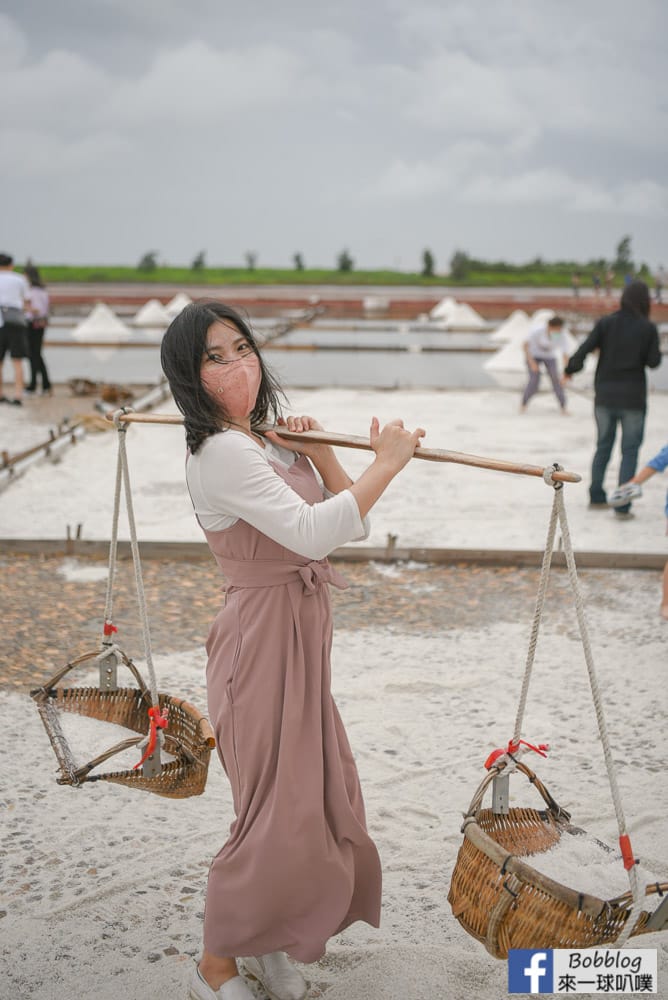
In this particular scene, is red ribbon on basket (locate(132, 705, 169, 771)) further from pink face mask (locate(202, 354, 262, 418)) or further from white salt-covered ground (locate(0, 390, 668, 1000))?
pink face mask (locate(202, 354, 262, 418))

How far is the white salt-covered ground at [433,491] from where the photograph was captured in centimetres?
694

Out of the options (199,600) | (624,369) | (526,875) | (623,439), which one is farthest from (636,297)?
(526,875)

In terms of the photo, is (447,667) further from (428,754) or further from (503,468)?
(503,468)

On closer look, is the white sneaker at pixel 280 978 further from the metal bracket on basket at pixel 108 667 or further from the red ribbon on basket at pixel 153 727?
the metal bracket on basket at pixel 108 667

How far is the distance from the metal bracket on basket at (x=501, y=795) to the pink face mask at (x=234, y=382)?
47.7 inches

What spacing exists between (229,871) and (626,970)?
1.02 meters

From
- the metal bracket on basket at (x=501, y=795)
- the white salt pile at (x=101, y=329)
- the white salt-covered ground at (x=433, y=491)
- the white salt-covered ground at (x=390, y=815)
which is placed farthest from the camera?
the white salt pile at (x=101, y=329)

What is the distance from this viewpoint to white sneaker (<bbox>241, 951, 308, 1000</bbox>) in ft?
8.54

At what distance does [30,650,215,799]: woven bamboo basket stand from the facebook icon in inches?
37.9

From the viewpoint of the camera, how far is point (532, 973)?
2.60 meters

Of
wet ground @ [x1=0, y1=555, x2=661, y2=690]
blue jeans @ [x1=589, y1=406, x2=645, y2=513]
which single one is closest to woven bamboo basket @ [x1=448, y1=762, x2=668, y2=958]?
wet ground @ [x1=0, y1=555, x2=661, y2=690]

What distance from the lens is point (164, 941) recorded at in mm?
2857

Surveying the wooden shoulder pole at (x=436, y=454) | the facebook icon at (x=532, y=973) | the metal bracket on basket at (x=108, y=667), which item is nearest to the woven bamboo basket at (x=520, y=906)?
the facebook icon at (x=532, y=973)

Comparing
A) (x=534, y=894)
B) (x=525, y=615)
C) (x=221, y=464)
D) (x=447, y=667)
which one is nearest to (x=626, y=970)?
(x=534, y=894)
